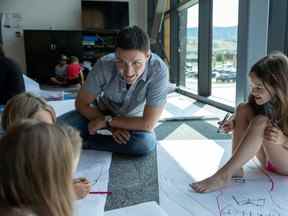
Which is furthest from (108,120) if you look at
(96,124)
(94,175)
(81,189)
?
Answer: (81,189)

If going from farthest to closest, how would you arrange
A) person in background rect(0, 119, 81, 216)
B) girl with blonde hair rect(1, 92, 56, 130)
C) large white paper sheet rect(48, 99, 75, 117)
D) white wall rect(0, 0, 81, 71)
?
white wall rect(0, 0, 81, 71), large white paper sheet rect(48, 99, 75, 117), girl with blonde hair rect(1, 92, 56, 130), person in background rect(0, 119, 81, 216)

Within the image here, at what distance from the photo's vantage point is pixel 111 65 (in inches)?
65.1

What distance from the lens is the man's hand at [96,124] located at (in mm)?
1677

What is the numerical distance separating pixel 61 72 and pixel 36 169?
15.3 feet

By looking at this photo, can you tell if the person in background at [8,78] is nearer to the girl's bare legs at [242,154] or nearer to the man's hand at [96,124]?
the man's hand at [96,124]

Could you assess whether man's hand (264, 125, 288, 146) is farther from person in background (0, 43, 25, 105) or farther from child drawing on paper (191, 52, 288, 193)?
person in background (0, 43, 25, 105)

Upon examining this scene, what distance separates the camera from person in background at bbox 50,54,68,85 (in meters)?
5.02

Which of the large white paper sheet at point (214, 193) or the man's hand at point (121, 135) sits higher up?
the man's hand at point (121, 135)

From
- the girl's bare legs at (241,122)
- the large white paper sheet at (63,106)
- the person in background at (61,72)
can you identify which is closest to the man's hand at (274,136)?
the girl's bare legs at (241,122)

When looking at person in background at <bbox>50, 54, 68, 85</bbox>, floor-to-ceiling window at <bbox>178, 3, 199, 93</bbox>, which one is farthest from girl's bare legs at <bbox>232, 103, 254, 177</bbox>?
person in background at <bbox>50, 54, 68, 85</bbox>

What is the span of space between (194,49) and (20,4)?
135 inches

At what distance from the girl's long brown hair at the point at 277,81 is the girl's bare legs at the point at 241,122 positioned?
0.11m

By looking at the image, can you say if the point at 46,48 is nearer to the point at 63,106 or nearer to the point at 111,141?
the point at 63,106

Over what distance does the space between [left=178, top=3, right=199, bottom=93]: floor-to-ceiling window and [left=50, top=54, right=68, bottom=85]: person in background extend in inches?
73.1
